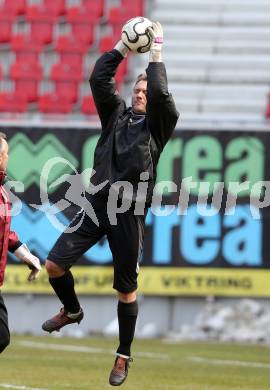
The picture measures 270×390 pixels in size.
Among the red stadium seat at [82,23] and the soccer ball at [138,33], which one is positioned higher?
the soccer ball at [138,33]

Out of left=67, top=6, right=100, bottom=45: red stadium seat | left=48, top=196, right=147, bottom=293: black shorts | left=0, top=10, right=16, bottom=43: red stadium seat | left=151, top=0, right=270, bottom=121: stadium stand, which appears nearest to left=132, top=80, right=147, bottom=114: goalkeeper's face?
left=48, top=196, right=147, bottom=293: black shorts

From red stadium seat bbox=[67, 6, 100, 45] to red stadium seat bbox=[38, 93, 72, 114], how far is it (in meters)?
1.42

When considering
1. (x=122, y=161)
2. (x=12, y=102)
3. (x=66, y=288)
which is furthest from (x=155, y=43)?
(x=12, y=102)

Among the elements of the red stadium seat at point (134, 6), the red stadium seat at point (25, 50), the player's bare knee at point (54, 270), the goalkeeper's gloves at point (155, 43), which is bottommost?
the player's bare knee at point (54, 270)

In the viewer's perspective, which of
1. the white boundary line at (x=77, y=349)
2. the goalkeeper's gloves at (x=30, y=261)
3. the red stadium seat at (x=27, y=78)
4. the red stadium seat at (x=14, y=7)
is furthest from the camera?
the red stadium seat at (x=14, y=7)

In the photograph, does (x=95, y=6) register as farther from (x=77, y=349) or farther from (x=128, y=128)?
(x=128, y=128)

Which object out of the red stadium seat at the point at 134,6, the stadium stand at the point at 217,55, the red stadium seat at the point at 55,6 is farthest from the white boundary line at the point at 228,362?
the red stadium seat at the point at 55,6

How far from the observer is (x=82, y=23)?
18.7 m

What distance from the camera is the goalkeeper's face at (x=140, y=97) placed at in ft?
26.7

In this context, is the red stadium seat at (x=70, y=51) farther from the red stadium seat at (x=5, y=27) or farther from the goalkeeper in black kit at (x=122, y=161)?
the goalkeeper in black kit at (x=122, y=161)

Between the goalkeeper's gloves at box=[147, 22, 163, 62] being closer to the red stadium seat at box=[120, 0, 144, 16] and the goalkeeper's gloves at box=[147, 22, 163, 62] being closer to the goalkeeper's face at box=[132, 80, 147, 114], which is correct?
the goalkeeper's face at box=[132, 80, 147, 114]

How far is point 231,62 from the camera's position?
61.0 ft

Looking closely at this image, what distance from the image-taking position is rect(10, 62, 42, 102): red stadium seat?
711 inches

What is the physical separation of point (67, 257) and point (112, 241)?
34 centimetres
